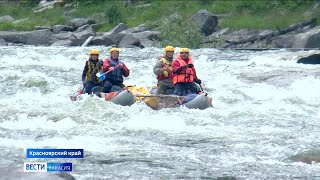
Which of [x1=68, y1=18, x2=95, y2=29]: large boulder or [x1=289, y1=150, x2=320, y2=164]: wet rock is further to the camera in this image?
[x1=68, y1=18, x2=95, y2=29]: large boulder

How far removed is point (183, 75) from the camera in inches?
634

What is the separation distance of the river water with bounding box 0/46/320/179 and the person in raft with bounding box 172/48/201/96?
81 centimetres

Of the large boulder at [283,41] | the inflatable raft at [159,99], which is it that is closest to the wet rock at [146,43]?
the large boulder at [283,41]

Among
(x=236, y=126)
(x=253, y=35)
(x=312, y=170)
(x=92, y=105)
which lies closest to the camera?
(x=312, y=170)

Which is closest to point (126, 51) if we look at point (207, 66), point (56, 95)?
point (207, 66)

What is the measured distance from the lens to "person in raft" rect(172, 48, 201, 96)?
16.0 m

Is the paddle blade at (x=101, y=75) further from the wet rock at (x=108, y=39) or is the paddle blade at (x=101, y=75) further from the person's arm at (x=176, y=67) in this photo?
the wet rock at (x=108, y=39)

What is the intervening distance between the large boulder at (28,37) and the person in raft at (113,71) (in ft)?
49.9

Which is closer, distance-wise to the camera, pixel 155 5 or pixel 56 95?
pixel 56 95

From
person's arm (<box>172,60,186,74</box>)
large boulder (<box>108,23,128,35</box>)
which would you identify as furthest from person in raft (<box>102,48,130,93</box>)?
large boulder (<box>108,23,128,35</box>)

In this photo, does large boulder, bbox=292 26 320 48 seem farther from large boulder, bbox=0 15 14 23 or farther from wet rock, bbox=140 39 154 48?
large boulder, bbox=0 15 14 23

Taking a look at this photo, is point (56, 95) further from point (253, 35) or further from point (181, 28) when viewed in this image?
point (253, 35)

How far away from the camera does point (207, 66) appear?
78.3 ft

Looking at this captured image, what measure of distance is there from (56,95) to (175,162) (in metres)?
8.29
